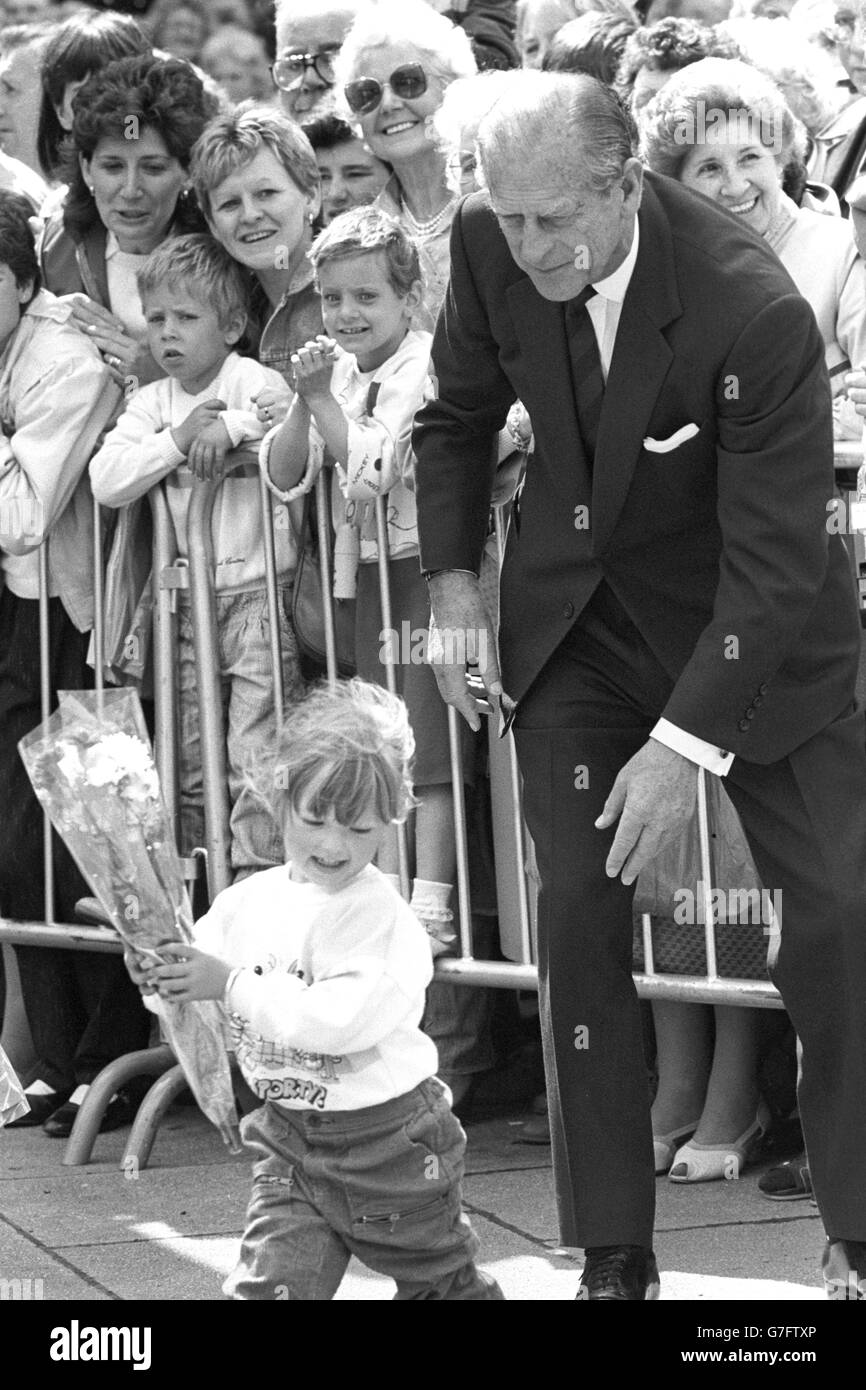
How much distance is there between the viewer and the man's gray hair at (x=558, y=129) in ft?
10.6

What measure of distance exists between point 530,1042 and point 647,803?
237cm

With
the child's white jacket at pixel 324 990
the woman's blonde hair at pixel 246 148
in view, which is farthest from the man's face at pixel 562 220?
the woman's blonde hair at pixel 246 148

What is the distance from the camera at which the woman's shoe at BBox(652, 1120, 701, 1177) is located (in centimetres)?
464

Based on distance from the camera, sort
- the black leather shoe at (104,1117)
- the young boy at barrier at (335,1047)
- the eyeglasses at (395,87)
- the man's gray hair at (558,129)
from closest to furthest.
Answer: the man's gray hair at (558,129)
the young boy at barrier at (335,1047)
the black leather shoe at (104,1117)
the eyeglasses at (395,87)

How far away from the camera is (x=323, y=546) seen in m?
4.85

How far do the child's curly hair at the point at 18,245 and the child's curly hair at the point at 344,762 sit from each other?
6.97 feet

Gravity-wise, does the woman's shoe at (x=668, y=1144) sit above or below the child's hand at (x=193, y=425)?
below

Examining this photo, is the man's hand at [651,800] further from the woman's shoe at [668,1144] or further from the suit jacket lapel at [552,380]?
the woman's shoe at [668,1144]

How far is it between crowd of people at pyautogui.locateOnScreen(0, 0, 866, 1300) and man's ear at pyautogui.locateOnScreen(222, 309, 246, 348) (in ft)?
0.04

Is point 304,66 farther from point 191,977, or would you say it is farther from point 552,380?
point 191,977

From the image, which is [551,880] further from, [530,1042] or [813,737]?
[530,1042]

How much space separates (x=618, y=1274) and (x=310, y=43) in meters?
3.81

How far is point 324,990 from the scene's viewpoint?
3322mm

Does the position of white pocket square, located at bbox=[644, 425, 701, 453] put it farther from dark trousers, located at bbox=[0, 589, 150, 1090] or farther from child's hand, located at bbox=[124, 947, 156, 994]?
dark trousers, located at bbox=[0, 589, 150, 1090]
